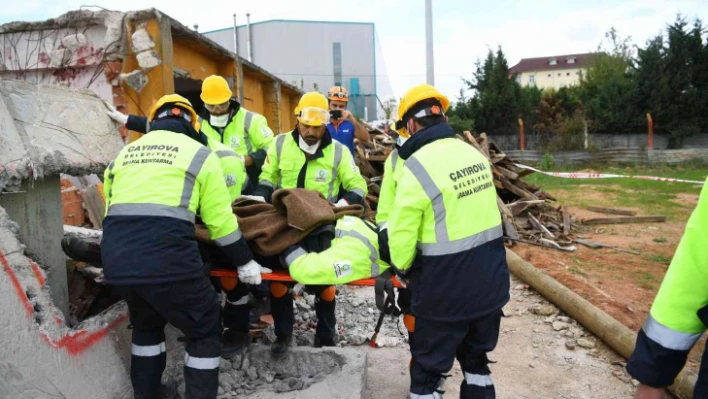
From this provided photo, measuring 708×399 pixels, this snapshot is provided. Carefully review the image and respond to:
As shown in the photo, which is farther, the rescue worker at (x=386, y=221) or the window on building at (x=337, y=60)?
the window on building at (x=337, y=60)

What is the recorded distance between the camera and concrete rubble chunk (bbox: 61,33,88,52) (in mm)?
5953

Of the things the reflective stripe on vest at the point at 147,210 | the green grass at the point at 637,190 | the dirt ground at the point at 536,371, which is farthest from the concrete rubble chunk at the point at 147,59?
the green grass at the point at 637,190

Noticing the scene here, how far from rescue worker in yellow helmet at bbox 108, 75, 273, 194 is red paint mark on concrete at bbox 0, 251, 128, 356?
2145 mm

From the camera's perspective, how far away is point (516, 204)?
895cm

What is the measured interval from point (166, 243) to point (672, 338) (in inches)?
91.1

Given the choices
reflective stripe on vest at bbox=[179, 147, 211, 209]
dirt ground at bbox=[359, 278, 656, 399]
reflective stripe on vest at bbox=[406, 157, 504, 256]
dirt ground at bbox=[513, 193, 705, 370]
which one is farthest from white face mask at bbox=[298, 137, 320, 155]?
dirt ground at bbox=[513, 193, 705, 370]

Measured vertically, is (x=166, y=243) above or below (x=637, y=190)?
above

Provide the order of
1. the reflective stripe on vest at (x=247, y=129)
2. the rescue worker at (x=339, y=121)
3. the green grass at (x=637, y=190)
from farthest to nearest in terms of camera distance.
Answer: the green grass at (x=637, y=190) < the rescue worker at (x=339, y=121) < the reflective stripe on vest at (x=247, y=129)

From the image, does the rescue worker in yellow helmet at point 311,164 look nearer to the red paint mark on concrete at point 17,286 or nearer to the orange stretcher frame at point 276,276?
the orange stretcher frame at point 276,276

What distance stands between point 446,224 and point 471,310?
49 cm

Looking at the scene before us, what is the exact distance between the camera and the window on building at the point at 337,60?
42.6m

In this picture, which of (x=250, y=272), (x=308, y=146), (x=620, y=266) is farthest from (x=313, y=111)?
(x=620, y=266)

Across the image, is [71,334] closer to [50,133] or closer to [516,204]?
[50,133]

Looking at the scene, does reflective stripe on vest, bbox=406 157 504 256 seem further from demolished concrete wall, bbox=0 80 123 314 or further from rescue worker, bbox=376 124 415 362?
demolished concrete wall, bbox=0 80 123 314
